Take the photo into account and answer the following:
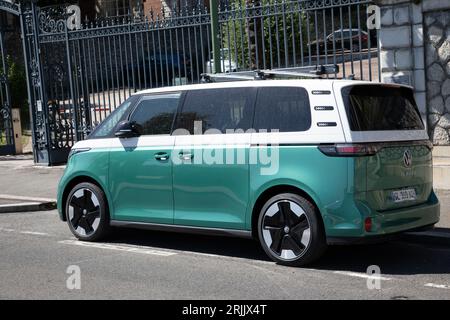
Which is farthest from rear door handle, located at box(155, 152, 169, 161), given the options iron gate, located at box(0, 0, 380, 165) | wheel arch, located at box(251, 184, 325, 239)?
iron gate, located at box(0, 0, 380, 165)

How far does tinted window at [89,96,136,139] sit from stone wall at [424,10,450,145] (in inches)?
198

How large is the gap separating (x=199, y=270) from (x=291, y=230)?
1.00 m

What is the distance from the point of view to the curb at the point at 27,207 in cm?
1145

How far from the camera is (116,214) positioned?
8.20 metres

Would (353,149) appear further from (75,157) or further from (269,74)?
(75,157)

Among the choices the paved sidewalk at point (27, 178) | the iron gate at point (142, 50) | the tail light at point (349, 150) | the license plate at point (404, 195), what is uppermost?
the iron gate at point (142, 50)

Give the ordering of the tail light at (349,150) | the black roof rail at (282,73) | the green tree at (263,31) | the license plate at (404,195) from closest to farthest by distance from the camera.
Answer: the tail light at (349,150), the license plate at (404,195), the black roof rail at (282,73), the green tree at (263,31)

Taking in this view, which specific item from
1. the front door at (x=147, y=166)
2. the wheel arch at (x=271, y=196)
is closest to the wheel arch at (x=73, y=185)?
the front door at (x=147, y=166)

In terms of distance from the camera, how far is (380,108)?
22.8ft

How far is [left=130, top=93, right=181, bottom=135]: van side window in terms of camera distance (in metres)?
7.86

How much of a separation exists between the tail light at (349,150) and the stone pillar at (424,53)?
4.70 metres

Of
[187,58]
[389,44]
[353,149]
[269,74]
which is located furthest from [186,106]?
[187,58]

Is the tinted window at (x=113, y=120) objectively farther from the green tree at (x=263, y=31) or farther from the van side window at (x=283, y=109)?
the green tree at (x=263, y=31)

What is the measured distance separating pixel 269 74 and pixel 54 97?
9.45 m
